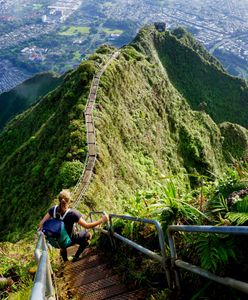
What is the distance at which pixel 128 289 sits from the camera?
24.2 feet

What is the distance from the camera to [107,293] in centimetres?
757

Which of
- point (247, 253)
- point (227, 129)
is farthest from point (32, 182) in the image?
point (227, 129)

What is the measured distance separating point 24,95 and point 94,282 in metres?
111

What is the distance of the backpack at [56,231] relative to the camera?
9102mm

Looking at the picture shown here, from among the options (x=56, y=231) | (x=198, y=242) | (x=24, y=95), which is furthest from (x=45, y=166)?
(x=24, y=95)

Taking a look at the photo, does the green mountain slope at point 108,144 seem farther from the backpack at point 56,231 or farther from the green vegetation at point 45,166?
the backpack at point 56,231

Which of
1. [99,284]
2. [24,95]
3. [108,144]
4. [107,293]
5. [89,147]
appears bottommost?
[24,95]

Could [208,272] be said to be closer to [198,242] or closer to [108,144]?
[198,242]

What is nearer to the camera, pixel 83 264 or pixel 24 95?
pixel 83 264

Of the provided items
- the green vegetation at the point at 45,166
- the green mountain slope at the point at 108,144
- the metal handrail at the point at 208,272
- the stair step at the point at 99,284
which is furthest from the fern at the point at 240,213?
the green vegetation at the point at 45,166

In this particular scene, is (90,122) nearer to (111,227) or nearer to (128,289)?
(111,227)

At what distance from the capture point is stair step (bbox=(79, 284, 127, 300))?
24.4 feet

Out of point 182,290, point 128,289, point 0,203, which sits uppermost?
point 182,290

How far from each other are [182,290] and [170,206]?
135cm
